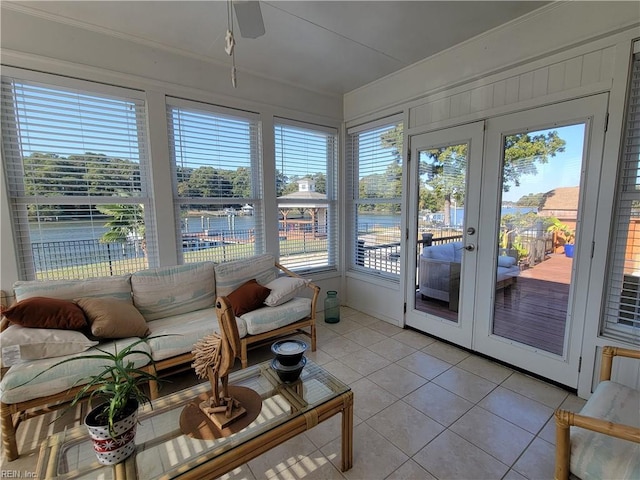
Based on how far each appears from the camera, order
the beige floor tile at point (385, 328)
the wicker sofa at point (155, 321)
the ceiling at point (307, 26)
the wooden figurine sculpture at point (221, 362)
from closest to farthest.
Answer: the wooden figurine sculpture at point (221, 362)
the wicker sofa at point (155, 321)
the ceiling at point (307, 26)
the beige floor tile at point (385, 328)

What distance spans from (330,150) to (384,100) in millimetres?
906

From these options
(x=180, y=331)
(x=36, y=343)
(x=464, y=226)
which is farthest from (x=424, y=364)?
(x=36, y=343)

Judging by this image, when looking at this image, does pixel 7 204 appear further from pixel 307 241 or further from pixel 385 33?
pixel 385 33

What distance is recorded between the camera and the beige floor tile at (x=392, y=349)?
273 cm

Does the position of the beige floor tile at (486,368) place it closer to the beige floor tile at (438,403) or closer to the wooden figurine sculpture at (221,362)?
the beige floor tile at (438,403)

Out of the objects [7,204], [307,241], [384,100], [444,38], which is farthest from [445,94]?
[7,204]

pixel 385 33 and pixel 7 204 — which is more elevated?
pixel 385 33

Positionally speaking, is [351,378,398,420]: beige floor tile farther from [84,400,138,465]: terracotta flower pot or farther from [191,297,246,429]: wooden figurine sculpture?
[84,400,138,465]: terracotta flower pot

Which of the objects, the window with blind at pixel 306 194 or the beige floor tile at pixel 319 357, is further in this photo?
the window with blind at pixel 306 194

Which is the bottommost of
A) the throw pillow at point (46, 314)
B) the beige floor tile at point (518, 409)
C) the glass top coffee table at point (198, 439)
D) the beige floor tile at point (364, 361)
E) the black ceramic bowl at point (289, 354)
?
the beige floor tile at point (364, 361)

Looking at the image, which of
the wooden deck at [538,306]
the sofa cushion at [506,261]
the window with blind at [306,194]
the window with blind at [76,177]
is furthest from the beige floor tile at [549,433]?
the window with blind at [76,177]

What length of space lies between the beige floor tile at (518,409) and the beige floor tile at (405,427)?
0.47m

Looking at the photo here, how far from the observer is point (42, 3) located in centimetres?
204

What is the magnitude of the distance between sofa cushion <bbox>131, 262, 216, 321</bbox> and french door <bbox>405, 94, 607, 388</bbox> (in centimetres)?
222
